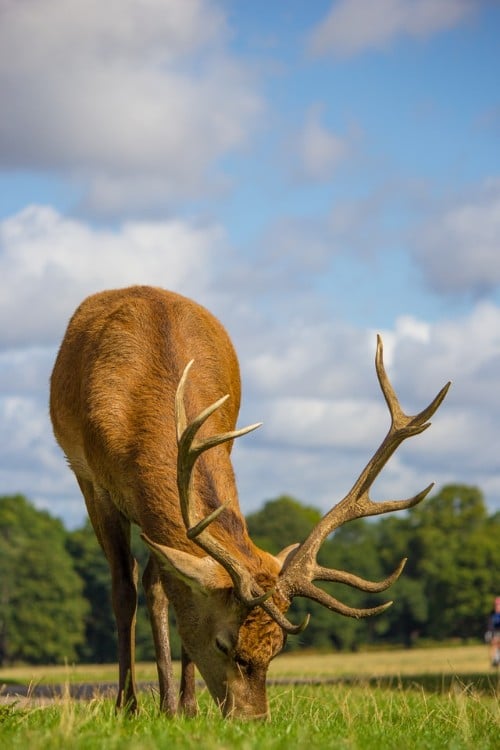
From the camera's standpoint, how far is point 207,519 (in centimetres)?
698

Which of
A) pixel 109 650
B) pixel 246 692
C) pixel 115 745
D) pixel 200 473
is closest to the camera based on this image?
pixel 115 745

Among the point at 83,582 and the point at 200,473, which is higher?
the point at 83,582

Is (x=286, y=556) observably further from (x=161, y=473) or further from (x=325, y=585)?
(x=325, y=585)

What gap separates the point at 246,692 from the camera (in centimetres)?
734

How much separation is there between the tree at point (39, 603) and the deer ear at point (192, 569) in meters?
66.2

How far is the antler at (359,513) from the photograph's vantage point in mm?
7527

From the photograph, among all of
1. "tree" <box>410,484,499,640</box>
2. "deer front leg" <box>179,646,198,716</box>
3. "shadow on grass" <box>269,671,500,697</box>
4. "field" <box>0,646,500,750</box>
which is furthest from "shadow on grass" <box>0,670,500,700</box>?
"tree" <box>410,484,499,640</box>

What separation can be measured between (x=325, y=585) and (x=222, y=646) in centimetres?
6530

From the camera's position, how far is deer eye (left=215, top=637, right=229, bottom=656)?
7418 millimetres

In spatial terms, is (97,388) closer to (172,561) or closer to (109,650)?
(172,561)

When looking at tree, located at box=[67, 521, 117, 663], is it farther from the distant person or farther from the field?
the field

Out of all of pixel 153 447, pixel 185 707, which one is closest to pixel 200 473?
pixel 153 447

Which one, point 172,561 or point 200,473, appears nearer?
point 172,561

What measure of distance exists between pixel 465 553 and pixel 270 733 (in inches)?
3480
